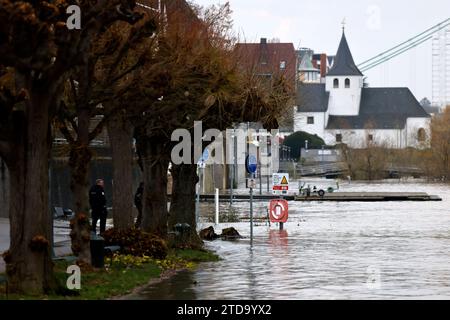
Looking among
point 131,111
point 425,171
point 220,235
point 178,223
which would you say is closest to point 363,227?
point 220,235

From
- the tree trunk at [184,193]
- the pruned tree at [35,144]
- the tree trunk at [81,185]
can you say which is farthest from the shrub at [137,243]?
the pruned tree at [35,144]

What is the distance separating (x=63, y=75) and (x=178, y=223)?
Result: 15.5 metres

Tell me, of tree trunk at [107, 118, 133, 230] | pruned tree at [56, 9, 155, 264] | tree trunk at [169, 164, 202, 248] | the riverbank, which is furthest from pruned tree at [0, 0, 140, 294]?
tree trunk at [169, 164, 202, 248]

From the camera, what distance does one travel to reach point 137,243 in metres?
28.0

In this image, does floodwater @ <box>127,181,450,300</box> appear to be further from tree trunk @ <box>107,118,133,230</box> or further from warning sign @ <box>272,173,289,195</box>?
tree trunk @ <box>107,118,133,230</box>

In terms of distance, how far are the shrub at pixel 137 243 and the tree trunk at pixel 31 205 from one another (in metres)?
7.80

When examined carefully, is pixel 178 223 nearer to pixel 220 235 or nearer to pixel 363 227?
pixel 220 235

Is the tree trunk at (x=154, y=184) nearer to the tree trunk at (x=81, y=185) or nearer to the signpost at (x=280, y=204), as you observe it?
the tree trunk at (x=81, y=185)

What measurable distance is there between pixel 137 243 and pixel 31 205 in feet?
27.8

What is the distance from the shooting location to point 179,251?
3159 centimetres

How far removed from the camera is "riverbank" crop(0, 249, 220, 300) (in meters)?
20.0

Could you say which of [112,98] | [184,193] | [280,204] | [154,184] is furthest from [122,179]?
[280,204]

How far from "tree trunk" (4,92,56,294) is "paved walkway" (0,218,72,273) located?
3.52 metres

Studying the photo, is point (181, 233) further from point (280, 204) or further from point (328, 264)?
point (280, 204)
